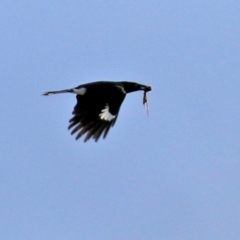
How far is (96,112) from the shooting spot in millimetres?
62312

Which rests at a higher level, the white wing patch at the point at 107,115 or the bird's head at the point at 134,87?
the bird's head at the point at 134,87

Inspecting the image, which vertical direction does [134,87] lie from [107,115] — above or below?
above

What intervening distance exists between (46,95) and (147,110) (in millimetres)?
2263

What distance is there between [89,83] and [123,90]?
686 millimetres

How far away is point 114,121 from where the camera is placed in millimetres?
62125

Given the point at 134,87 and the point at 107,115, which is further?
the point at 134,87

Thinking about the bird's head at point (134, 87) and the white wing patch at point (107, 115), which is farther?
the bird's head at point (134, 87)

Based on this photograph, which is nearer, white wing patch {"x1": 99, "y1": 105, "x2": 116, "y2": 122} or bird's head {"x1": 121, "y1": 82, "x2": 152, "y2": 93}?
white wing patch {"x1": 99, "y1": 105, "x2": 116, "y2": 122}

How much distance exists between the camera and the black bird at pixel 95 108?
2446 inches

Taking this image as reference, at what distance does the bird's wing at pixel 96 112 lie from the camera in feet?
204

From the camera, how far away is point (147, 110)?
63.8 m

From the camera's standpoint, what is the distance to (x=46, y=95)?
206 ft

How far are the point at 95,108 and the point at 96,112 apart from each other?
0.34 feet

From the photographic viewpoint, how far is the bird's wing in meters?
62.1
